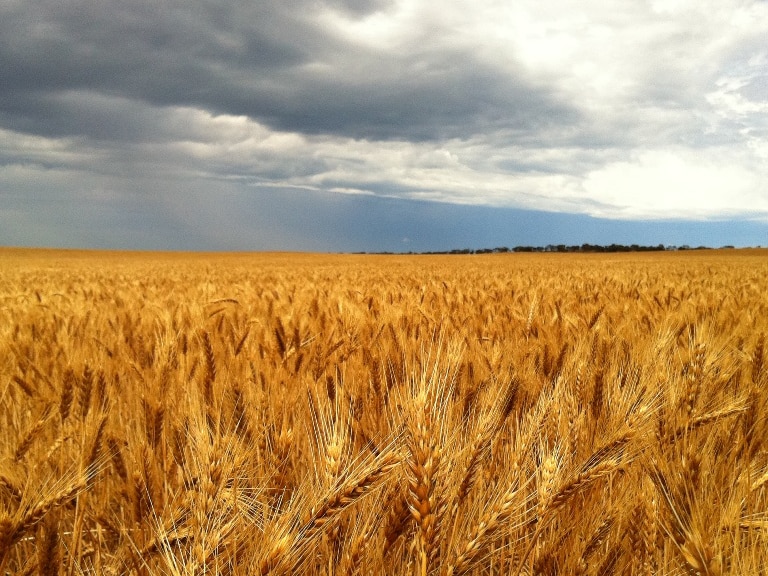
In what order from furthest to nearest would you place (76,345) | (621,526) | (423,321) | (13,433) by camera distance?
(423,321) → (76,345) → (13,433) → (621,526)

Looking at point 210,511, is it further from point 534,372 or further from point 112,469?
point 534,372

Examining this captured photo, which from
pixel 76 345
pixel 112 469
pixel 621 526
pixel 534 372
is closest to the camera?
pixel 621 526

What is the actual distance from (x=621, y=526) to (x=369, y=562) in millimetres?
538

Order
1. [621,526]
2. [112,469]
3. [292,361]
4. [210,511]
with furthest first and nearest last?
[292,361], [112,469], [621,526], [210,511]

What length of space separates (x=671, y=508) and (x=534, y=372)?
889 mm

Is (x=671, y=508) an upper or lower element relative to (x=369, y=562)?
upper

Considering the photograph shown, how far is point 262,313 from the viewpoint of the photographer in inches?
133

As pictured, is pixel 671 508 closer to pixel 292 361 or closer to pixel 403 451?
pixel 403 451

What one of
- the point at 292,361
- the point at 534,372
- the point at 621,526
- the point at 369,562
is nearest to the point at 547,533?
the point at 621,526

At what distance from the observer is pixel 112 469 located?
49.0 inches

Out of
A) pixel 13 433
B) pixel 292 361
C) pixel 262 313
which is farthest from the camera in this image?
pixel 262 313

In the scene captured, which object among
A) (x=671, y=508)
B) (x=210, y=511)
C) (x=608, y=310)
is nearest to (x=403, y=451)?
(x=210, y=511)

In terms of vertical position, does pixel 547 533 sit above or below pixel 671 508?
below

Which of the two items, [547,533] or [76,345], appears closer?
[547,533]
